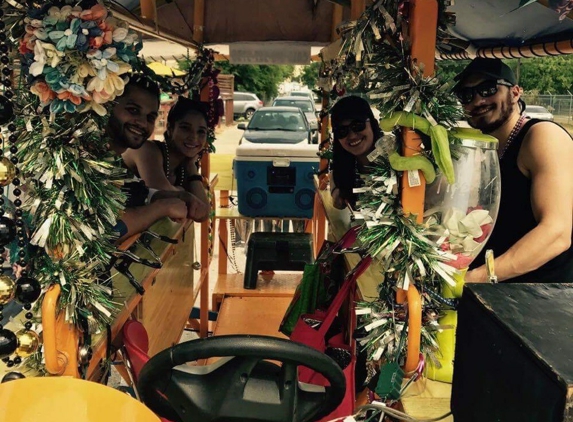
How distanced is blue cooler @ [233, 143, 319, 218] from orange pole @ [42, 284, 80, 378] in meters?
4.21

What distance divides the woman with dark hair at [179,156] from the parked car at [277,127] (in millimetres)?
7169

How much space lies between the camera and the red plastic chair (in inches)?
86.1

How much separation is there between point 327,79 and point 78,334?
287 centimetres

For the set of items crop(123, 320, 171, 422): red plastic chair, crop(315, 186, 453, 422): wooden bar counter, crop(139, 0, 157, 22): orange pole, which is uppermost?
crop(139, 0, 157, 22): orange pole

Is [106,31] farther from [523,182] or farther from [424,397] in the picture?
[523,182]

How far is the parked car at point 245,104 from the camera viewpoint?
2845cm

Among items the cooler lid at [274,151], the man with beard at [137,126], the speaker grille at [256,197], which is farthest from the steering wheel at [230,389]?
the cooler lid at [274,151]

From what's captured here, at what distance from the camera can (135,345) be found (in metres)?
2.27

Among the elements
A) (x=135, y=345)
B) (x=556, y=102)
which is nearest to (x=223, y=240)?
(x=135, y=345)

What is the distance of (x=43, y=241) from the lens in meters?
1.64

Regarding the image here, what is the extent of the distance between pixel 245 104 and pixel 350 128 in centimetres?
2566

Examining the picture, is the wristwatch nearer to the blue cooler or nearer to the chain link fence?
the blue cooler

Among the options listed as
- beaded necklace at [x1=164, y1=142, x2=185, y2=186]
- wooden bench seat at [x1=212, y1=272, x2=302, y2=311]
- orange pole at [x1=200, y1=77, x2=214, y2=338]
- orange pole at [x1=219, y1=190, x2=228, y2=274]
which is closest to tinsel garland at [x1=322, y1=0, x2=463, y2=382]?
beaded necklace at [x1=164, y1=142, x2=185, y2=186]

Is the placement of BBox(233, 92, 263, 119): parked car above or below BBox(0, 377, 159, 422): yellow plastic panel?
above
